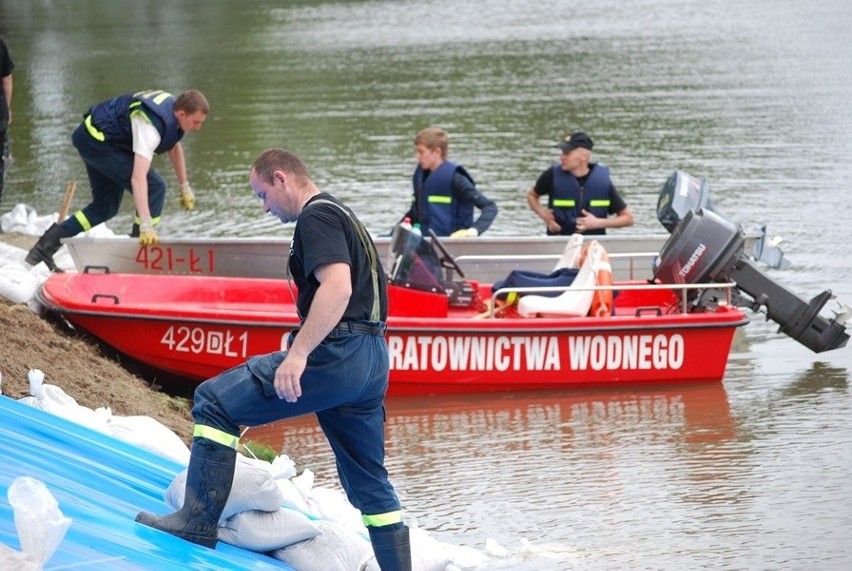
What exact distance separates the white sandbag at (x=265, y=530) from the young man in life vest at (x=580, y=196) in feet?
20.6

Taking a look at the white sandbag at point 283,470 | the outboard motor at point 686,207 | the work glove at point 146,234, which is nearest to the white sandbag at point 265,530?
the white sandbag at point 283,470

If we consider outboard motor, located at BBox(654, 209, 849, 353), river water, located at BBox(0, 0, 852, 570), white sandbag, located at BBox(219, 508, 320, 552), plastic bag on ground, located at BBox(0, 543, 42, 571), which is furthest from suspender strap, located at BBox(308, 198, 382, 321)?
outboard motor, located at BBox(654, 209, 849, 353)

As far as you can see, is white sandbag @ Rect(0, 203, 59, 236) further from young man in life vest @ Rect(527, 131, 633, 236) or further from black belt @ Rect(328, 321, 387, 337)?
black belt @ Rect(328, 321, 387, 337)

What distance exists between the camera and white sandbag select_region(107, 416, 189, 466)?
722 cm

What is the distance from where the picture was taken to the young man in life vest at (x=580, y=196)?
469 inches

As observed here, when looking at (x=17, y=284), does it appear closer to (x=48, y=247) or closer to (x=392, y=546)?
(x=48, y=247)

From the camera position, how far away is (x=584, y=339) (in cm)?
1011

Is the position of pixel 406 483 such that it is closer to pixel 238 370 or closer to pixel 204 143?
pixel 238 370

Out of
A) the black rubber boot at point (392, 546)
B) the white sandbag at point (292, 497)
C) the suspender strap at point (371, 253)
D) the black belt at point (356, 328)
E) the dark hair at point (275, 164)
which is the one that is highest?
the dark hair at point (275, 164)

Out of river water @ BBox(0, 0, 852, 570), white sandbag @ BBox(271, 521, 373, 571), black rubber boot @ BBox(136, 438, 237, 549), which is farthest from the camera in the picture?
river water @ BBox(0, 0, 852, 570)

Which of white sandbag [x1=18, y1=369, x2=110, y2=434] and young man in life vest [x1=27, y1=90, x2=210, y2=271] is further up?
young man in life vest [x1=27, y1=90, x2=210, y2=271]

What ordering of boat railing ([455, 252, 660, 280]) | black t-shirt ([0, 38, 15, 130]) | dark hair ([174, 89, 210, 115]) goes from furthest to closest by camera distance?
black t-shirt ([0, 38, 15, 130]) → boat railing ([455, 252, 660, 280]) → dark hair ([174, 89, 210, 115])

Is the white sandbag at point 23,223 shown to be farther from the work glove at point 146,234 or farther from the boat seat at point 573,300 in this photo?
the boat seat at point 573,300

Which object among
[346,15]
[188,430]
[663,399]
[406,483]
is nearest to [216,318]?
[188,430]
